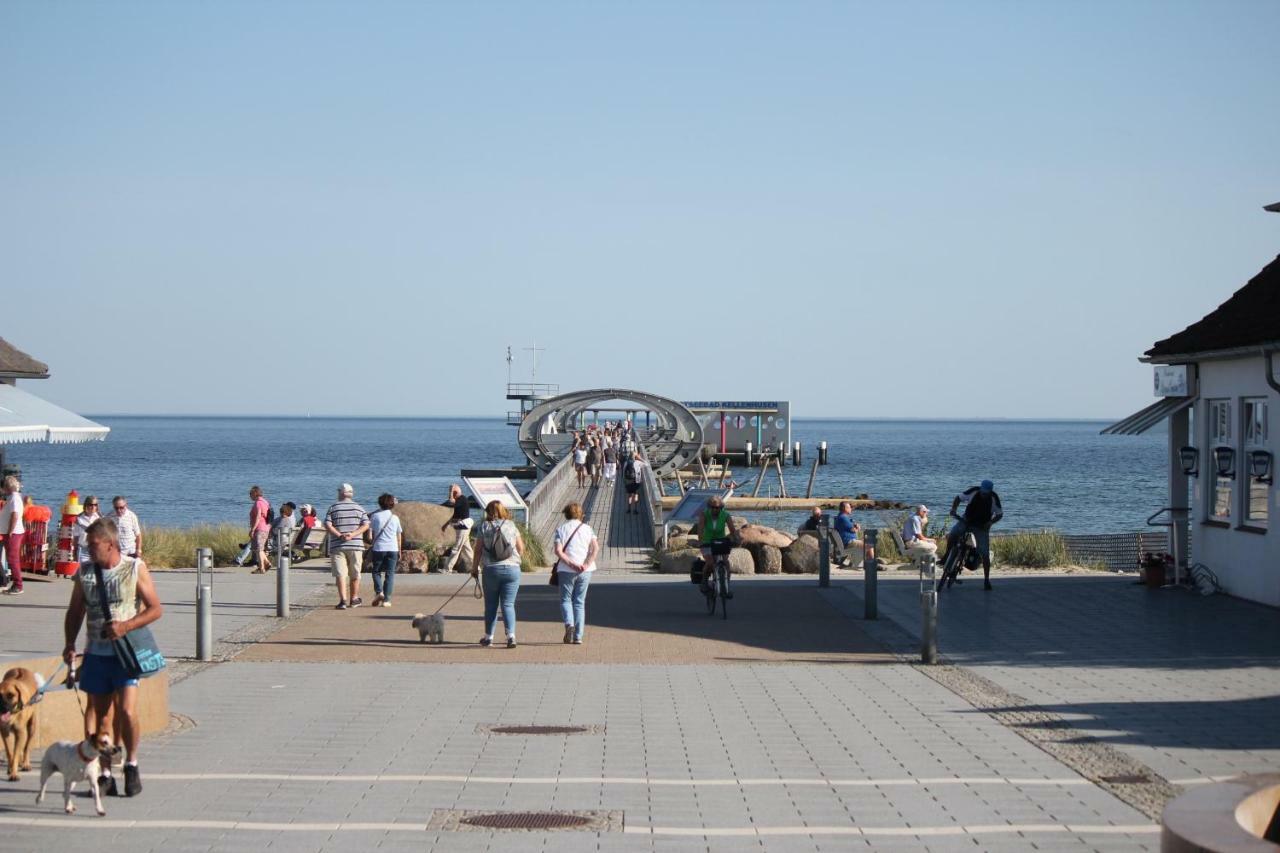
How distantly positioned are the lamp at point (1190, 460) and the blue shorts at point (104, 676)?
51.7 ft

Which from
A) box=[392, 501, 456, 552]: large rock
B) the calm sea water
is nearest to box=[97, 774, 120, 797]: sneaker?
box=[392, 501, 456, 552]: large rock

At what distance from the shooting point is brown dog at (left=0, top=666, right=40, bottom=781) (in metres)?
8.47

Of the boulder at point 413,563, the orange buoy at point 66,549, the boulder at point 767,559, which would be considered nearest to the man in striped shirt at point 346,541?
the orange buoy at point 66,549

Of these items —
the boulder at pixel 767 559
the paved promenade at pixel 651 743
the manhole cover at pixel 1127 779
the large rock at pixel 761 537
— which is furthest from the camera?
the large rock at pixel 761 537

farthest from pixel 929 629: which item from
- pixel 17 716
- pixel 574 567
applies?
pixel 17 716

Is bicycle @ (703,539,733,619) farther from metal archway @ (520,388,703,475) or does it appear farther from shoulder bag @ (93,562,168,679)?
metal archway @ (520,388,703,475)

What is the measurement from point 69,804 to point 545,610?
1080 cm

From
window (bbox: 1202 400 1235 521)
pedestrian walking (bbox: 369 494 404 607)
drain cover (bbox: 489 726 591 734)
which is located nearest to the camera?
drain cover (bbox: 489 726 591 734)

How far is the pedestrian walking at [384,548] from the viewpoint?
18531 mm

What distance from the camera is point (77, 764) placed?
7.87m

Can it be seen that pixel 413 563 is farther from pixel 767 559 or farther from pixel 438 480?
pixel 438 480

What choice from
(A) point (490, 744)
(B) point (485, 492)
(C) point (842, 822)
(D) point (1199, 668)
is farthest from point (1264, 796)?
(B) point (485, 492)

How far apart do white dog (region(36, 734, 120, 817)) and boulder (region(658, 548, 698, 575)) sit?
57.1ft

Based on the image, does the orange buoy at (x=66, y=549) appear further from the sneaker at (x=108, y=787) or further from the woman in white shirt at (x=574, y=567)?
the sneaker at (x=108, y=787)
